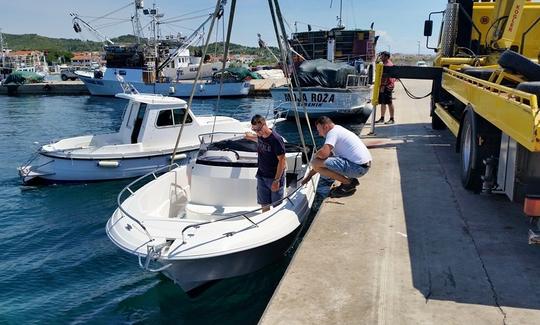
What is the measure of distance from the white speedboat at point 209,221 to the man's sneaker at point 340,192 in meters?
0.36

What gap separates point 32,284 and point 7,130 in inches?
714

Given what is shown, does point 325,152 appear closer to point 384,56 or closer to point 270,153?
point 270,153

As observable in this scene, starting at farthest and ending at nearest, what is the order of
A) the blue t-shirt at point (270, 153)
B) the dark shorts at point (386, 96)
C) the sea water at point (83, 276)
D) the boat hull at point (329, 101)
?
the boat hull at point (329, 101) < the dark shorts at point (386, 96) < the blue t-shirt at point (270, 153) < the sea water at point (83, 276)

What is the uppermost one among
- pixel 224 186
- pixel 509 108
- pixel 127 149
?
pixel 509 108

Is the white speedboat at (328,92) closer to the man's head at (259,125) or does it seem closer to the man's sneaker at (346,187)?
the man's sneaker at (346,187)

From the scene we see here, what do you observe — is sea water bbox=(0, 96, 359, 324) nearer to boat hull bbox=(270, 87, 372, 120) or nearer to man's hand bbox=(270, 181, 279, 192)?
man's hand bbox=(270, 181, 279, 192)

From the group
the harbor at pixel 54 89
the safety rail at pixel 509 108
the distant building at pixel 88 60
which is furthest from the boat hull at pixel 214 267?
the distant building at pixel 88 60

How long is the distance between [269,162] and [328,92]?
45.7 feet

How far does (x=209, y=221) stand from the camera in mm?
5520

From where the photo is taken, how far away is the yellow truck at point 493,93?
461 cm

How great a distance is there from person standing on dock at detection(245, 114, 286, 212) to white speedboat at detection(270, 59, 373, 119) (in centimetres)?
1315

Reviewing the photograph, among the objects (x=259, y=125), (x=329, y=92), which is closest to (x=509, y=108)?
(x=259, y=125)

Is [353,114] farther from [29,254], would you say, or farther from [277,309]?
[277,309]

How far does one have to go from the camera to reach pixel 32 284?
7.04 metres
